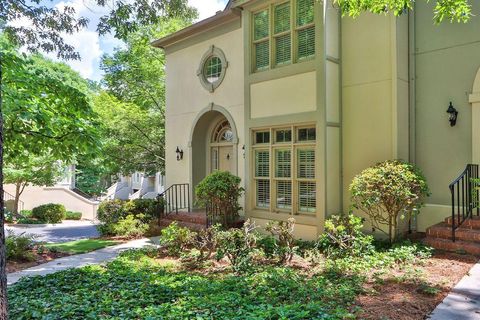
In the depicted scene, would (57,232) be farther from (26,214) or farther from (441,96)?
(441,96)

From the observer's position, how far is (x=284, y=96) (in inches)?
334

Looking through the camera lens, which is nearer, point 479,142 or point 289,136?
point 479,142

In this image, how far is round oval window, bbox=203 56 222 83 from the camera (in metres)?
11.0

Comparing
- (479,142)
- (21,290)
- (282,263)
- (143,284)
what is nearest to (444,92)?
(479,142)

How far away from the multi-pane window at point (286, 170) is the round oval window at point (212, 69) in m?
2.90

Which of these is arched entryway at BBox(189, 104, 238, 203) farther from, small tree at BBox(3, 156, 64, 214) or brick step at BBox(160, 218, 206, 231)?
small tree at BBox(3, 156, 64, 214)

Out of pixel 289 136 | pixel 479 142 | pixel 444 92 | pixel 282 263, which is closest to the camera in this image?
pixel 282 263

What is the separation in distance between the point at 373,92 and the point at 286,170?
106 inches

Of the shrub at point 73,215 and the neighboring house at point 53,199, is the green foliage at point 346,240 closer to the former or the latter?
the shrub at point 73,215

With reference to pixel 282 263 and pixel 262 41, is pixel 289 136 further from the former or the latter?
pixel 282 263

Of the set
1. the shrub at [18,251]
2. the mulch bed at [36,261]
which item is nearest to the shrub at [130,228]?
the mulch bed at [36,261]

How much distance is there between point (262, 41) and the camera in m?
9.10

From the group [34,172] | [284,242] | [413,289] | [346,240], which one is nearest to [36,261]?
[284,242]

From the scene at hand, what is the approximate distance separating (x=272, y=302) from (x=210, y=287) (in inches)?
41.3
